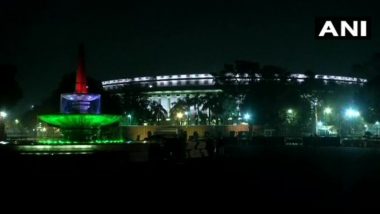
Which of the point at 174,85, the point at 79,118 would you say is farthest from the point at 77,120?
the point at 174,85

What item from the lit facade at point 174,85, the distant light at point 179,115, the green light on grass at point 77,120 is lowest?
the green light on grass at point 77,120

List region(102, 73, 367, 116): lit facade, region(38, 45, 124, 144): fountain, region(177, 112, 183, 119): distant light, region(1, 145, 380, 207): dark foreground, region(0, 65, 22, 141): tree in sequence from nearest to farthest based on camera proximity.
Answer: region(1, 145, 380, 207): dark foreground, region(38, 45, 124, 144): fountain, region(0, 65, 22, 141): tree, region(177, 112, 183, 119): distant light, region(102, 73, 367, 116): lit facade

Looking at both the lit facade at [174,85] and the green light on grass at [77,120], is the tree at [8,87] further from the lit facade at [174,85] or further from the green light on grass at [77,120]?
the lit facade at [174,85]

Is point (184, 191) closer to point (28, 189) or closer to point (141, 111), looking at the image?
point (28, 189)

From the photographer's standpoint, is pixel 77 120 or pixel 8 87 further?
pixel 8 87

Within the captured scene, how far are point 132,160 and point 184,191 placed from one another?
1237cm

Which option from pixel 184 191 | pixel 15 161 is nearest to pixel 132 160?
pixel 15 161

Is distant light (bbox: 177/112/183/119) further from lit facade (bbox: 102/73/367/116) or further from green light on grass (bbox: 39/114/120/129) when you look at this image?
green light on grass (bbox: 39/114/120/129)

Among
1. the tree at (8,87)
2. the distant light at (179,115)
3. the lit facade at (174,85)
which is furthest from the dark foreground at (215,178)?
the lit facade at (174,85)

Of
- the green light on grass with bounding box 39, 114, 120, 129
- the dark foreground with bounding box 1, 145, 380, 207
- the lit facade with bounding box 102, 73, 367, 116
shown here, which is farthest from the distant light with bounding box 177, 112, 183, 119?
the dark foreground with bounding box 1, 145, 380, 207

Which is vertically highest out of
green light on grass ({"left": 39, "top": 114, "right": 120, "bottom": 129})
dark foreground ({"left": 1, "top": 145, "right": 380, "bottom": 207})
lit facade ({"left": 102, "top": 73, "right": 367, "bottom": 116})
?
lit facade ({"left": 102, "top": 73, "right": 367, "bottom": 116})

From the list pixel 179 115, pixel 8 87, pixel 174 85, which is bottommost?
pixel 179 115

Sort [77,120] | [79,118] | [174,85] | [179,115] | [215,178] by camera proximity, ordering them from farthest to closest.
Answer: [174,85] → [179,115] → [77,120] → [79,118] → [215,178]

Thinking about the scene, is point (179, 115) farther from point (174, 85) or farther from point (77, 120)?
point (77, 120)
